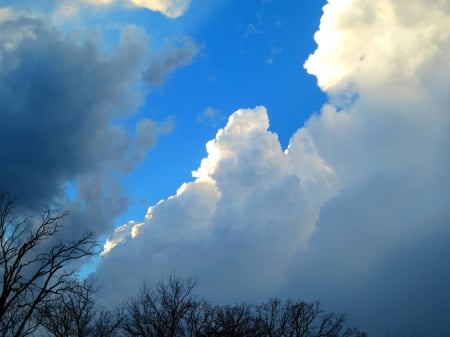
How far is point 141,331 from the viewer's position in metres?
34.3

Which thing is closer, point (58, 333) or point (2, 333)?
point (2, 333)

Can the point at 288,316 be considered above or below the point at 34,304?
above

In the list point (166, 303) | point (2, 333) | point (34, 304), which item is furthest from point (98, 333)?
point (34, 304)

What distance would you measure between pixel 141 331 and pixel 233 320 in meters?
10.4

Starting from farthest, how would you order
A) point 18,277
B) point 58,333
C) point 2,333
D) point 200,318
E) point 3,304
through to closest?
point 200,318
point 58,333
point 2,333
point 18,277
point 3,304

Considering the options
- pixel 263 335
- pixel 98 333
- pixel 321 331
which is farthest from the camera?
pixel 321 331

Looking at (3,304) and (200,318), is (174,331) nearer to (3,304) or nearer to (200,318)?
(200,318)

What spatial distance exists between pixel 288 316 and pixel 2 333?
129ft

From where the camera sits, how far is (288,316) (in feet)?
155

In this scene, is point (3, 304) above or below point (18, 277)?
below

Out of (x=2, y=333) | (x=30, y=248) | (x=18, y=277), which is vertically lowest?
(x=2, y=333)

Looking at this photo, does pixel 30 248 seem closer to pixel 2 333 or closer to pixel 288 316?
pixel 2 333

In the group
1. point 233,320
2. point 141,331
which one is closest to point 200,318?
point 233,320

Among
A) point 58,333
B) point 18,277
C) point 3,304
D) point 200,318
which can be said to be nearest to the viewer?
point 3,304
